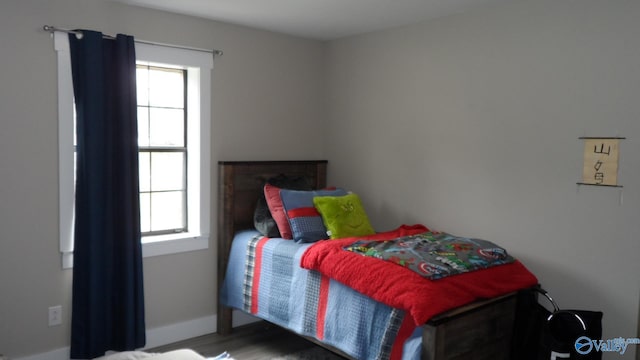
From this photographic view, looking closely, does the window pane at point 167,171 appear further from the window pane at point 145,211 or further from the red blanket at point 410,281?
the red blanket at point 410,281

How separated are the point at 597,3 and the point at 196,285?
10.5ft

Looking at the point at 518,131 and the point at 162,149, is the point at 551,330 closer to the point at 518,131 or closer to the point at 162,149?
the point at 518,131

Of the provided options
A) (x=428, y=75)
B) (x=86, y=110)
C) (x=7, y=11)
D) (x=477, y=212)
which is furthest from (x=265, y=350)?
(x=7, y=11)

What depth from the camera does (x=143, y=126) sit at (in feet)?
12.0

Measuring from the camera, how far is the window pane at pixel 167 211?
3.76 metres

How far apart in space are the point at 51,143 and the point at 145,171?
693 mm

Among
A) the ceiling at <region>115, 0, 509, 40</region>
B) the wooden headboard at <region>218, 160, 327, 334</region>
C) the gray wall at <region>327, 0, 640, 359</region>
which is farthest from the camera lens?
the wooden headboard at <region>218, 160, 327, 334</region>

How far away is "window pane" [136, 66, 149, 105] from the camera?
11.9 feet

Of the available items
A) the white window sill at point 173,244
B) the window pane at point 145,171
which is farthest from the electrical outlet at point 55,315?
the window pane at point 145,171

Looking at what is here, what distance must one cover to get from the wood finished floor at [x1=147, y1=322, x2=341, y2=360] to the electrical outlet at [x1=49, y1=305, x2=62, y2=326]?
0.68m

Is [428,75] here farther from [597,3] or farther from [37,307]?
[37,307]

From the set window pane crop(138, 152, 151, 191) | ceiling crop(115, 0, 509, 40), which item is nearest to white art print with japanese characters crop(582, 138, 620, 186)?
ceiling crop(115, 0, 509, 40)

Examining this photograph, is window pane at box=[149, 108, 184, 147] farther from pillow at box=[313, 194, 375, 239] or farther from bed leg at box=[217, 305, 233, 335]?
bed leg at box=[217, 305, 233, 335]

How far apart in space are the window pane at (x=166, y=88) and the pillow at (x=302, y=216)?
3.47 feet
